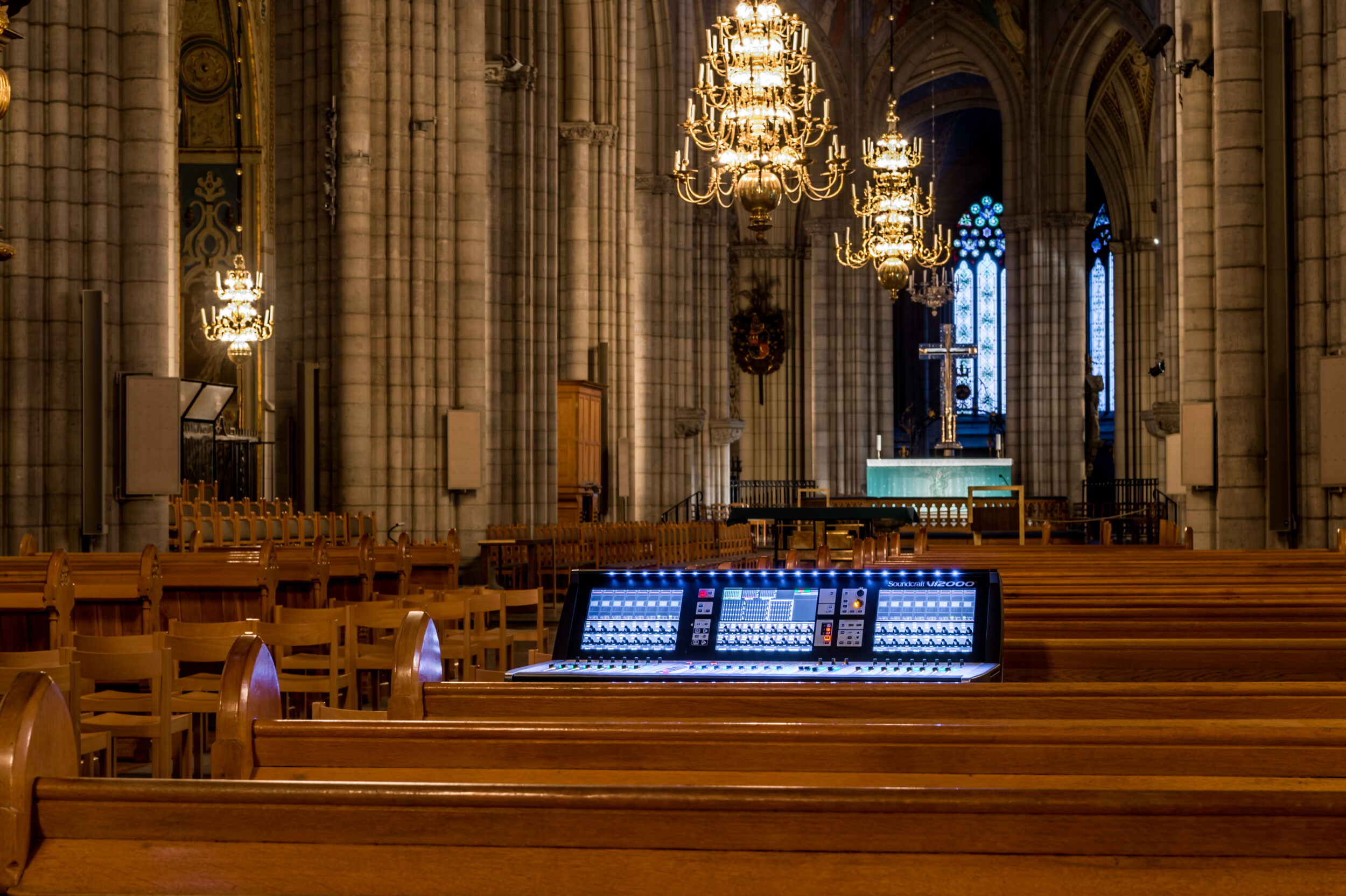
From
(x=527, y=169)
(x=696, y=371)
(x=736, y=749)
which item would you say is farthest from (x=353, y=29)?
(x=736, y=749)

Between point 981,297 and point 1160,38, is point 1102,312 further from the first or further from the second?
point 1160,38

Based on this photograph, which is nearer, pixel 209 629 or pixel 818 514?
pixel 209 629

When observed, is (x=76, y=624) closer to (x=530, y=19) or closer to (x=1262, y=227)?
(x=1262, y=227)

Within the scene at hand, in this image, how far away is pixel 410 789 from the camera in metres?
1.78

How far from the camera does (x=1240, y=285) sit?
12.7 meters

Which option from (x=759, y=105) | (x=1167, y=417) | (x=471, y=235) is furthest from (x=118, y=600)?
(x=1167, y=417)

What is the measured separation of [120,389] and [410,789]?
11.9m

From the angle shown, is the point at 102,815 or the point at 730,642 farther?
the point at 730,642

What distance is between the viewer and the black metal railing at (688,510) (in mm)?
27234

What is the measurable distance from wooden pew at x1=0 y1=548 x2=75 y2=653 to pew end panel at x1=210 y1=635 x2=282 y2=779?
4.67 meters

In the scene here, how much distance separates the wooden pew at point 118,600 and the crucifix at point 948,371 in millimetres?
23355

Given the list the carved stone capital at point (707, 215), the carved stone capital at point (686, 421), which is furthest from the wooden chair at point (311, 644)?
the carved stone capital at point (707, 215)

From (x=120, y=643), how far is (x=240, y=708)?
12.5 feet

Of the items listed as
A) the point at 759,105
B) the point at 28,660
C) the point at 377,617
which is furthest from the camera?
the point at 759,105
